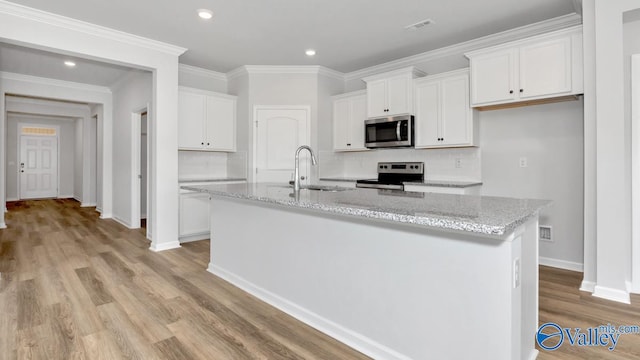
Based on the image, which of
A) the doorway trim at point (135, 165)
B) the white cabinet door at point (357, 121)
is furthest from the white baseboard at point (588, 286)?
the doorway trim at point (135, 165)

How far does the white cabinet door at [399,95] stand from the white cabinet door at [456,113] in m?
0.44

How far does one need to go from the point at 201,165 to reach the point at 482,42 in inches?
168

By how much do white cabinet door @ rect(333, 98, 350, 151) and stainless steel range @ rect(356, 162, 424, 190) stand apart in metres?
0.68

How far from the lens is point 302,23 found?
351cm

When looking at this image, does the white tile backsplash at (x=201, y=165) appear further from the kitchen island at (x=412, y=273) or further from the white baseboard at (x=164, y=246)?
the kitchen island at (x=412, y=273)

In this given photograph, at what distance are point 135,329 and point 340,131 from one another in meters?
3.78

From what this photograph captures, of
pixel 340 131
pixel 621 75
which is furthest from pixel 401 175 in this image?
pixel 621 75

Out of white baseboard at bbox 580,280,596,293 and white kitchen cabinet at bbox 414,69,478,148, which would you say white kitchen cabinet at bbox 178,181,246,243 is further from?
white baseboard at bbox 580,280,596,293

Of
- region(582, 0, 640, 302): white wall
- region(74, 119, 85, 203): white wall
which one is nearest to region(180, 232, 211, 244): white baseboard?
region(582, 0, 640, 302): white wall

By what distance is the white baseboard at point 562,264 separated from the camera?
336 cm

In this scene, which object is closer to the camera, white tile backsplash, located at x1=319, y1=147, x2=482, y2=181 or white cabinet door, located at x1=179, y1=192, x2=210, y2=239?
white tile backsplash, located at x1=319, y1=147, x2=482, y2=181

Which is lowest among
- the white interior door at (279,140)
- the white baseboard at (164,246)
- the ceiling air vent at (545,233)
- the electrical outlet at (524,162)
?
the white baseboard at (164,246)

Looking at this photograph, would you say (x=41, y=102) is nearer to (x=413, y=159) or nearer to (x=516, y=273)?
(x=413, y=159)

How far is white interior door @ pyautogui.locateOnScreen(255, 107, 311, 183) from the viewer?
500cm
